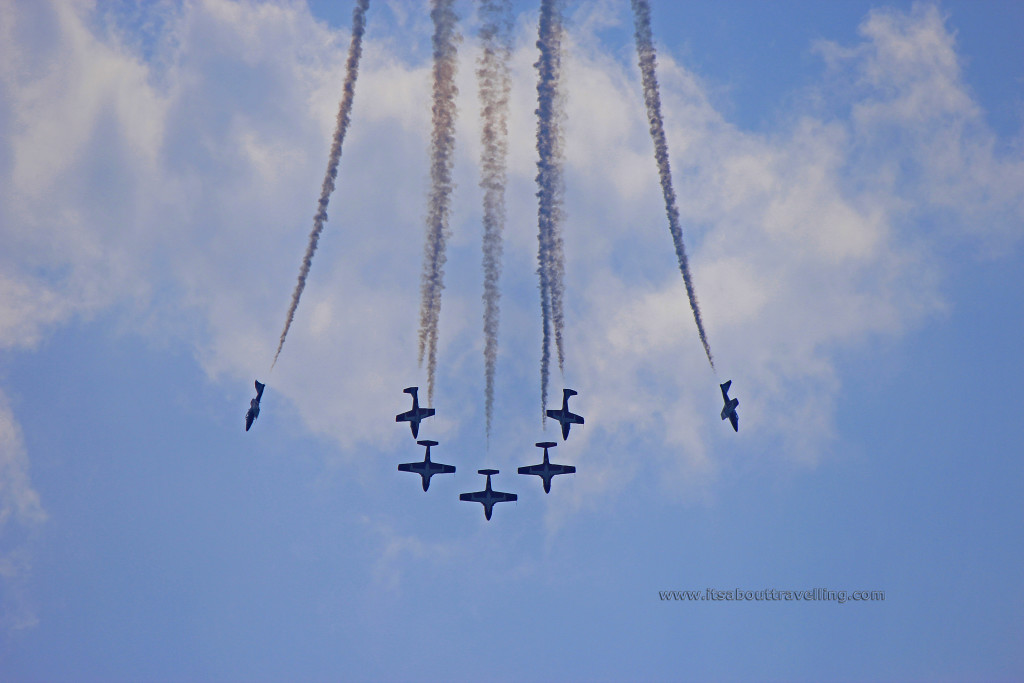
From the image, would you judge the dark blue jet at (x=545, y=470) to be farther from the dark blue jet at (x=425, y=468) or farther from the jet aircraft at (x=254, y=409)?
the jet aircraft at (x=254, y=409)

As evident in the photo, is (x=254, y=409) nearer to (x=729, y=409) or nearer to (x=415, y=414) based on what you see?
(x=415, y=414)

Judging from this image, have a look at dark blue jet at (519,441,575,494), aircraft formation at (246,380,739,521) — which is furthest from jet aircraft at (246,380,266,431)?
dark blue jet at (519,441,575,494)

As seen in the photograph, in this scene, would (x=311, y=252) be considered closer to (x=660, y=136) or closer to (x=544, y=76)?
(x=544, y=76)

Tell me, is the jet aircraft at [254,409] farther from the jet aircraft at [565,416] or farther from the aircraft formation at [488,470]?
the jet aircraft at [565,416]

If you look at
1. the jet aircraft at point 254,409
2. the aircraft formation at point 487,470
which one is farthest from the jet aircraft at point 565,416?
the jet aircraft at point 254,409

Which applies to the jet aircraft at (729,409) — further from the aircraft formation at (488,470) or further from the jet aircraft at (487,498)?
the jet aircraft at (487,498)

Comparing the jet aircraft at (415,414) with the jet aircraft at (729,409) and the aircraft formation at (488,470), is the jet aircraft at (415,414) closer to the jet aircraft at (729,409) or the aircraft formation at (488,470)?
the aircraft formation at (488,470)

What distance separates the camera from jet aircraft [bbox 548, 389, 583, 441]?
47562mm

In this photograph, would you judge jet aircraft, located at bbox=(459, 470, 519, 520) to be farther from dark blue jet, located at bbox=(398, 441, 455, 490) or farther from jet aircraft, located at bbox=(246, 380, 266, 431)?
jet aircraft, located at bbox=(246, 380, 266, 431)

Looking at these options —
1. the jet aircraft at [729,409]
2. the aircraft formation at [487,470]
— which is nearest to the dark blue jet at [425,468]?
the aircraft formation at [487,470]

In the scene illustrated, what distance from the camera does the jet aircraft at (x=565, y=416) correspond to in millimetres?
47562

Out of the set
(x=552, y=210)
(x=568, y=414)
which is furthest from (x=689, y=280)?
(x=568, y=414)

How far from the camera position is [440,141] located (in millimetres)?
39250

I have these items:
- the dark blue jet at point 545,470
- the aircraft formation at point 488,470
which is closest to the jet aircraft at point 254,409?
the aircraft formation at point 488,470
